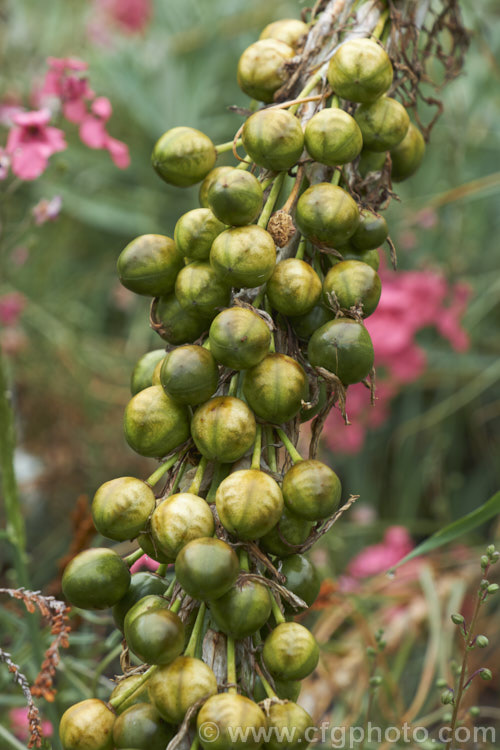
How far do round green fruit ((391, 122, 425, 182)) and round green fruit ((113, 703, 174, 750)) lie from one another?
44cm

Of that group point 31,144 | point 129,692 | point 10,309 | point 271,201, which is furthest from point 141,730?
point 10,309

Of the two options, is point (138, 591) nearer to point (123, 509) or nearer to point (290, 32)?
point (123, 509)

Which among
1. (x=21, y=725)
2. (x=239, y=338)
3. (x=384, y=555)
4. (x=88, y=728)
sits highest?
(x=239, y=338)

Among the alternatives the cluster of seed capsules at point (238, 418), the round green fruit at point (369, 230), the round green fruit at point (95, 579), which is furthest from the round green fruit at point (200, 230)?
the round green fruit at point (95, 579)

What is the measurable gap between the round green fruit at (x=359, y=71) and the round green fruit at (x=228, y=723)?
0.40 meters

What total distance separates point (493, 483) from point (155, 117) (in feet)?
4.34

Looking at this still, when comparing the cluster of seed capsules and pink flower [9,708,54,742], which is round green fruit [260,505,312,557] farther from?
pink flower [9,708,54,742]

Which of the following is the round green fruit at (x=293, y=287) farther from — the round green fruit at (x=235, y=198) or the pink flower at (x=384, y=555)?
the pink flower at (x=384, y=555)

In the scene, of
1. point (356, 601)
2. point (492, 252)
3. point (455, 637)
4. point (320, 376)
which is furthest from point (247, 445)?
point (492, 252)

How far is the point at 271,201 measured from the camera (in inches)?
19.1

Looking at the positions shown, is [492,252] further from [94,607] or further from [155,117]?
[94,607]

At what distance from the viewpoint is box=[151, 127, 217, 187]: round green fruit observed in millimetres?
497

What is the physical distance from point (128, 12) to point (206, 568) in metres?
2.93

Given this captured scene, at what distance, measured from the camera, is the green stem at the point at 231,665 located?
40 centimetres
